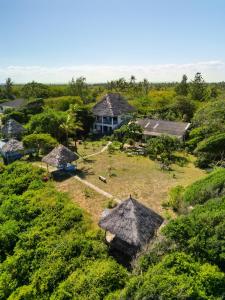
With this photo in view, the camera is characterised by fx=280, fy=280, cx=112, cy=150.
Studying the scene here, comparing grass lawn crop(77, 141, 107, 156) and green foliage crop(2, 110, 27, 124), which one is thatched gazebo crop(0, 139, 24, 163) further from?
green foliage crop(2, 110, 27, 124)

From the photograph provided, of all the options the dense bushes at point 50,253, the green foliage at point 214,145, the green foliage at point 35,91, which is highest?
the green foliage at point 35,91

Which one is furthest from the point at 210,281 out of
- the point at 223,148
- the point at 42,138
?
the point at 42,138

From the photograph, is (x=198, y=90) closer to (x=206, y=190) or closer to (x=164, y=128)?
(x=164, y=128)

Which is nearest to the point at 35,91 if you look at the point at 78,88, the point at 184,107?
the point at 78,88

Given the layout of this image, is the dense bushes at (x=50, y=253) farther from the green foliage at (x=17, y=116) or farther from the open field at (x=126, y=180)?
the green foliage at (x=17, y=116)

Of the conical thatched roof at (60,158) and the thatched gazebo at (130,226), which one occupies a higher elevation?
the conical thatched roof at (60,158)

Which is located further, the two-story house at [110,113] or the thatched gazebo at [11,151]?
the two-story house at [110,113]

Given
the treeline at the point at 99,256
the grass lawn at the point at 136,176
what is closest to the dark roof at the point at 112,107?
the grass lawn at the point at 136,176
